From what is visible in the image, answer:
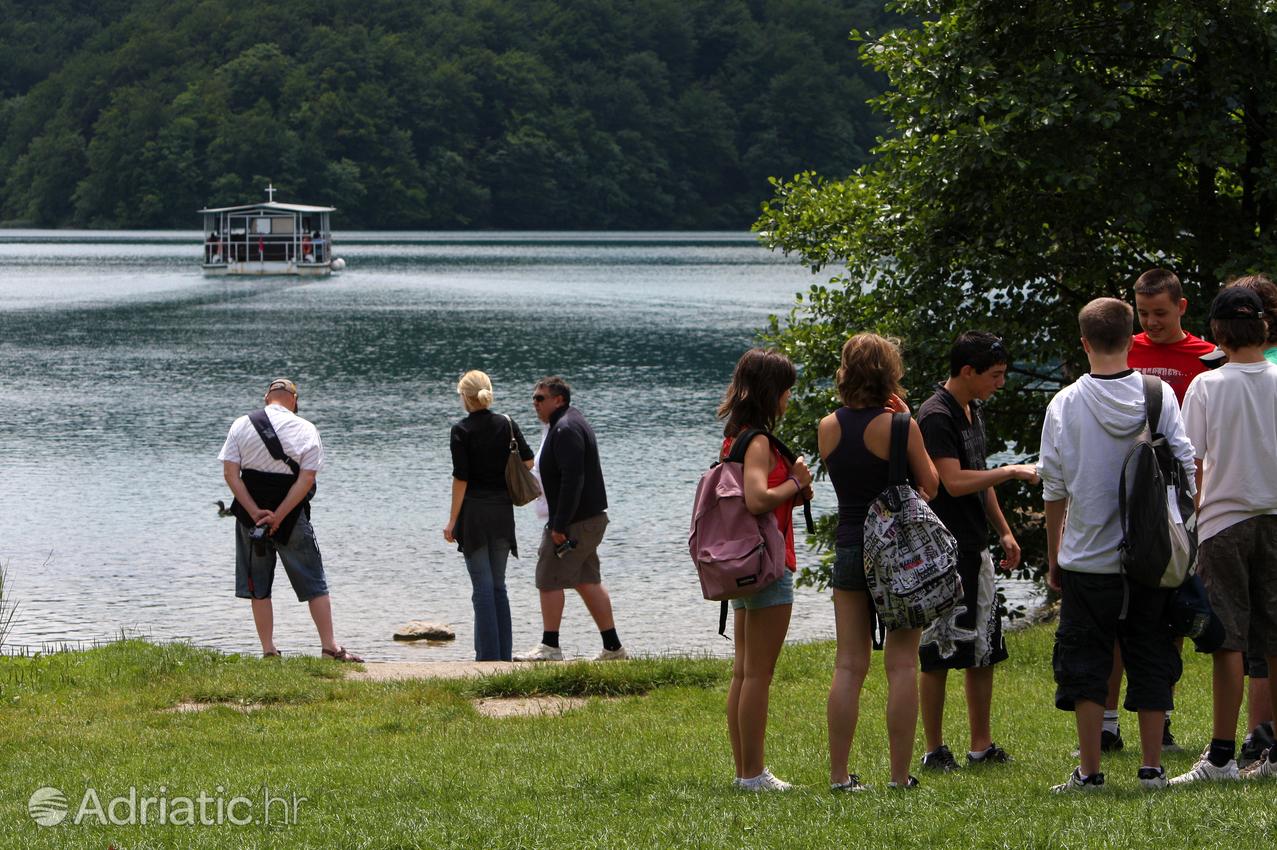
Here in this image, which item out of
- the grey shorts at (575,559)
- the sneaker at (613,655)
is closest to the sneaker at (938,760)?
the sneaker at (613,655)

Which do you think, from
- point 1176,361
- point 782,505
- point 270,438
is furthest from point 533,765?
point 270,438

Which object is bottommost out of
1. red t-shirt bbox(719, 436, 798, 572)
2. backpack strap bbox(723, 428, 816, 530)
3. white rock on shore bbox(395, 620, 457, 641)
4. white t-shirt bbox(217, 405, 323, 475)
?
white rock on shore bbox(395, 620, 457, 641)

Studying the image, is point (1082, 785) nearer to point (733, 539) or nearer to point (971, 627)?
A: point (971, 627)

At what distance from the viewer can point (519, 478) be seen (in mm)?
10695

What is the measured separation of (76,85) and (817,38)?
83585 mm

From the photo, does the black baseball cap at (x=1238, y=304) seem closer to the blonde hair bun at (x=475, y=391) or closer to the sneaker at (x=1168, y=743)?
the sneaker at (x=1168, y=743)

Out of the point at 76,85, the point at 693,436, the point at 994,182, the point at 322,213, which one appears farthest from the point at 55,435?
the point at 76,85

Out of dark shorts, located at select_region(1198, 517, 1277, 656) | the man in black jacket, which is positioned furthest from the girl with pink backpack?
the man in black jacket

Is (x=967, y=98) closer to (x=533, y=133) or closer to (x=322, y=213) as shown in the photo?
(x=322, y=213)

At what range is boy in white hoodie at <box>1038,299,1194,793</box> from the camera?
19.2ft

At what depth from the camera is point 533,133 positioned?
538 ft

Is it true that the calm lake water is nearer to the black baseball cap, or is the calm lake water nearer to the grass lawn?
the grass lawn

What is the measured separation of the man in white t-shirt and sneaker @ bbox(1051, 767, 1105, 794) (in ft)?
19.0

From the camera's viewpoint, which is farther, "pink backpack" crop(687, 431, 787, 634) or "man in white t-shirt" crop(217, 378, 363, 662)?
"man in white t-shirt" crop(217, 378, 363, 662)
